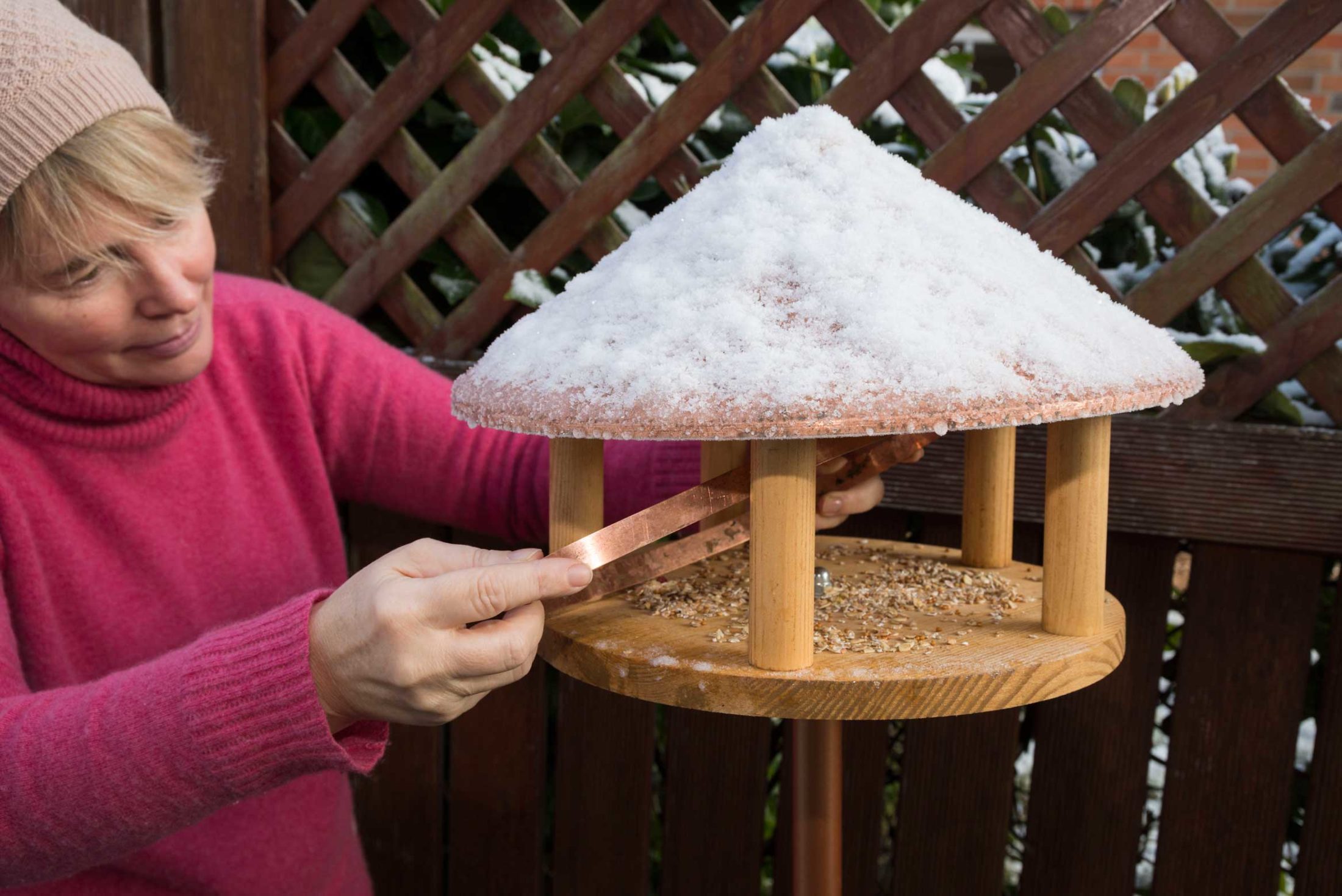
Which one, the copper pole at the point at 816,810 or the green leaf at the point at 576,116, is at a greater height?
the green leaf at the point at 576,116

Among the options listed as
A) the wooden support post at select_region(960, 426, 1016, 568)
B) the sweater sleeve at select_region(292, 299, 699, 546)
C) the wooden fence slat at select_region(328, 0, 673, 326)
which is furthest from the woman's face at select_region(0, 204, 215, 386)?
the wooden support post at select_region(960, 426, 1016, 568)

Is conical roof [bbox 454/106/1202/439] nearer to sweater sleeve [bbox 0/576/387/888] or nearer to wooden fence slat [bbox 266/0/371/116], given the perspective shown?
sweater sleeve [bbox 0/576/387/888]

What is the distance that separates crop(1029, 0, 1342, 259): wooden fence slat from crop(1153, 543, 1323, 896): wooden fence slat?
0.47 m

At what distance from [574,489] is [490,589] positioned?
166mm

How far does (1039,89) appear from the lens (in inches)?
53.5

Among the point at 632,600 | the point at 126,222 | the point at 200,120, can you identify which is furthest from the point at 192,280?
the point at 200,120

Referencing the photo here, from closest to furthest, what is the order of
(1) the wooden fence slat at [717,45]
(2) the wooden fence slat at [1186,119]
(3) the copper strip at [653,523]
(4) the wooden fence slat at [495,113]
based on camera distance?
1. (3) the copper strip at [653,523]
2. (2) the wooden fence slat at [1186,119]
3. (1) the wooden fence slat at [717,45]
4. (4) the wooden fence slat at [495,113]

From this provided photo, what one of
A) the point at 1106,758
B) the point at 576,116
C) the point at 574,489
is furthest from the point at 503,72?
the point at 1106,758

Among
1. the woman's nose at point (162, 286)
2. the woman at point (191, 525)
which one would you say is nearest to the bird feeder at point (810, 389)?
the woman at point (191, 525)

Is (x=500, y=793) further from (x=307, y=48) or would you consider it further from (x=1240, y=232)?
(x=1240, y=232)

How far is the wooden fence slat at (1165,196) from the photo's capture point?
1327 millimetres

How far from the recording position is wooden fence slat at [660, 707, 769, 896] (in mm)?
1615

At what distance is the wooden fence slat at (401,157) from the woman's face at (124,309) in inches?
20.8

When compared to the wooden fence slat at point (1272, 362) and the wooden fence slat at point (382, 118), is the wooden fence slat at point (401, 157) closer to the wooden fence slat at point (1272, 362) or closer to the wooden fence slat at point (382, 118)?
the wooden fence slat at point (382, 118)
